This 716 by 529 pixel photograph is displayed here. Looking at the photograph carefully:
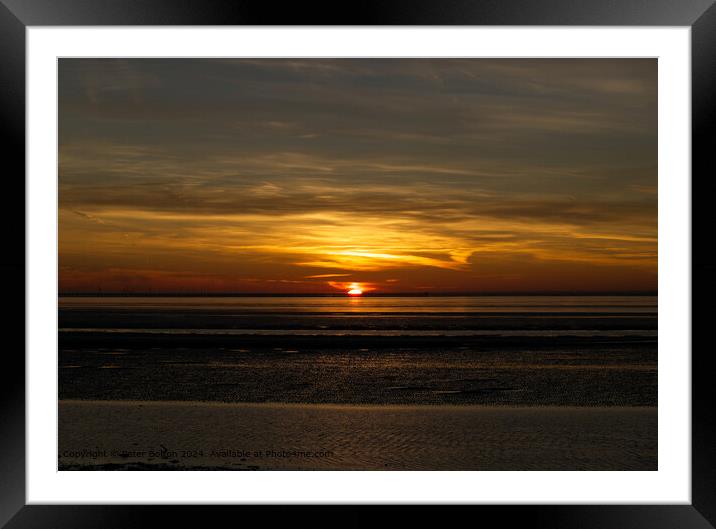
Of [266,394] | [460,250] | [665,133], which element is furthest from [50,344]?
[460,250]

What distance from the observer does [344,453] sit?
4.00 meters

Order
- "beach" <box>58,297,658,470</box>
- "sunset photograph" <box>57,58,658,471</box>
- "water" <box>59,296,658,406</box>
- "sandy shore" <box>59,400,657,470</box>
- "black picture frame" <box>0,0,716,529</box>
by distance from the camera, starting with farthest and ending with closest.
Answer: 1. "sunset photograph" <box>57,58,658,471</box>
2. "water" <box>59,296,658,406</box>
3. "beach" <box>58,297,658,470</box>
4. "sandy shore" <box>59,400,657,470</box>
5. "black picture frame" <box>0,0,716,529</box>

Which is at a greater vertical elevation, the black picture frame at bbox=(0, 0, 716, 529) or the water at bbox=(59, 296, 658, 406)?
the black picture frame at bbox=(0, 0, 716, 529)

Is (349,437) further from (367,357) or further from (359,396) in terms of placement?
(367,357)

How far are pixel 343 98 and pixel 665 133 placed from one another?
1563 cm

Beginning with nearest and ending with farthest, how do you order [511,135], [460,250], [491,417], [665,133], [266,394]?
[665,133], [491,417], [266,394], [460,250], [511,135]

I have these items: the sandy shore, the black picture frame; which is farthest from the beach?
the black picture frame

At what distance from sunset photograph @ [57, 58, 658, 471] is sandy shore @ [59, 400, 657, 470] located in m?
1.82

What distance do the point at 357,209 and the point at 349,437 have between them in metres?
13.3

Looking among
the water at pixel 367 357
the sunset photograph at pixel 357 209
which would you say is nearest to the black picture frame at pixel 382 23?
the water at pixel 367 357

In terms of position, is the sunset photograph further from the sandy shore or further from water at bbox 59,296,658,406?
the sandy shore

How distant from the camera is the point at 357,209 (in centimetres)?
1742

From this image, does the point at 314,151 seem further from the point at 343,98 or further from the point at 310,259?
the point at 310,259

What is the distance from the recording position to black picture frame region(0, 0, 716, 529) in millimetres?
1846
